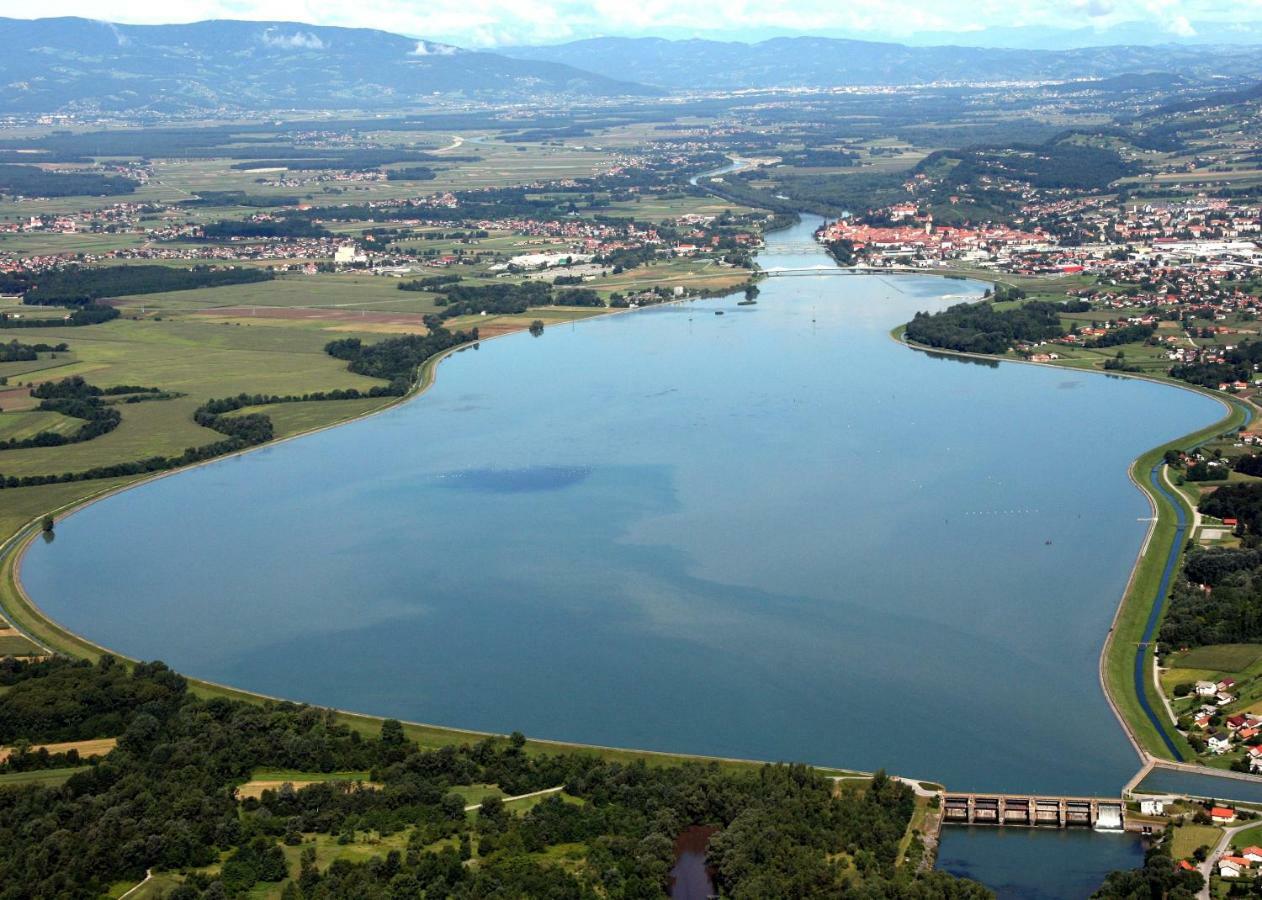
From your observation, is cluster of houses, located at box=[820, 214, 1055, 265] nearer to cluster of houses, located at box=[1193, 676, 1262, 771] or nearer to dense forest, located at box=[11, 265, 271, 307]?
dense forest, located at box=[11, 265, 271, 307]

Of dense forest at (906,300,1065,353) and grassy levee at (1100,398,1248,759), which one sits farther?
dense forest at (906,300,1065,353)

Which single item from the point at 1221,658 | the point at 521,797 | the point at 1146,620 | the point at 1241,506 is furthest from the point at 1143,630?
the point at 521,797

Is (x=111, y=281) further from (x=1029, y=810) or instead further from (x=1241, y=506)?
(x=1029, y=810)

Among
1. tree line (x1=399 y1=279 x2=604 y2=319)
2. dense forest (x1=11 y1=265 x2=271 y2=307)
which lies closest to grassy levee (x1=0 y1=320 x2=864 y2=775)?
tree line (x1=399 y1=279 x2=604 y2=319)

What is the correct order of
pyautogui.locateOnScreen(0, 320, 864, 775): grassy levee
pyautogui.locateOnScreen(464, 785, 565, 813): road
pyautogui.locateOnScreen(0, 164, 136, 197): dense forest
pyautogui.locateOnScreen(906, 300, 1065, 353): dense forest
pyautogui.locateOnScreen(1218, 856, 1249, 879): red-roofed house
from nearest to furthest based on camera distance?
1. pyautogui.locateOnScreen(1218, 856, 1249, 879): red-roofed house
2. pyautogui.locateOnScreen(464, 785, 565, 813): road
3. pyautogui.locateOnScreen(0, 320, 864, 775): grassy levee
4. pyautogui.locateOnScreen(906, 300, 1065, 353): dense forest
5. pyautogui.locateOnScreen(0, 164, 136, 197): dense forest

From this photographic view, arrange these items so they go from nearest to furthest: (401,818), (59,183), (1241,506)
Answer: (401,818) < (1241,506) < (59,183)

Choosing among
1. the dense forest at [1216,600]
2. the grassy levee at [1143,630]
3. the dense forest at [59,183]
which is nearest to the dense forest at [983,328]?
the grassy levee at [1143,630]
